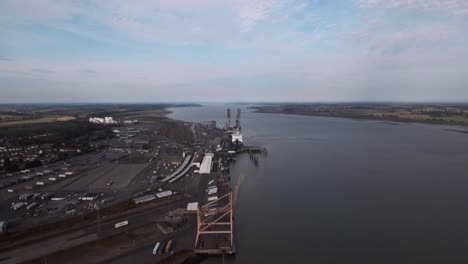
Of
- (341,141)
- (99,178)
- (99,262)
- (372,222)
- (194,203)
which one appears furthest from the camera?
(341,141)

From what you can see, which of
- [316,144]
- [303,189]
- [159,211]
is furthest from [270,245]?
[316,144]

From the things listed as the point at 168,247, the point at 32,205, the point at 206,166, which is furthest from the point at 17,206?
the point at 206,166

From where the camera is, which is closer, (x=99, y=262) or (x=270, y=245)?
(x=99, y=262)

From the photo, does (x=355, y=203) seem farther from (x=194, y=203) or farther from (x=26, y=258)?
(x=26, y=258)

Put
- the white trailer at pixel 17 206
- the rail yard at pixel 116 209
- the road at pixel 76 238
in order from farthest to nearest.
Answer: the white trailer at pixel 17 206
the rail yard at pixel 116 209
the road at pixel 76 238

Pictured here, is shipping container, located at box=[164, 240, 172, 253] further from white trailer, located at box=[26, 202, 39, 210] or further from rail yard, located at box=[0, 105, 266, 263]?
white trailer, located at box=[26, 202, 39, 210]

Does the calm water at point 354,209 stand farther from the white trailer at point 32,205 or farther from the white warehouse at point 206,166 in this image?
the white trailer at point 32,205

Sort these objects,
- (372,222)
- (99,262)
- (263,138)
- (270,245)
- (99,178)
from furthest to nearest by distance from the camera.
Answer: (263,138) < (99,178) < (372,222) < (270,245) < (99,262)

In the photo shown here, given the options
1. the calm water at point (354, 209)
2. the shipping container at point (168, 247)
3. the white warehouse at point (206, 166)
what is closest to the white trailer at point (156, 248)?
the shipping container at point (168, 247)
